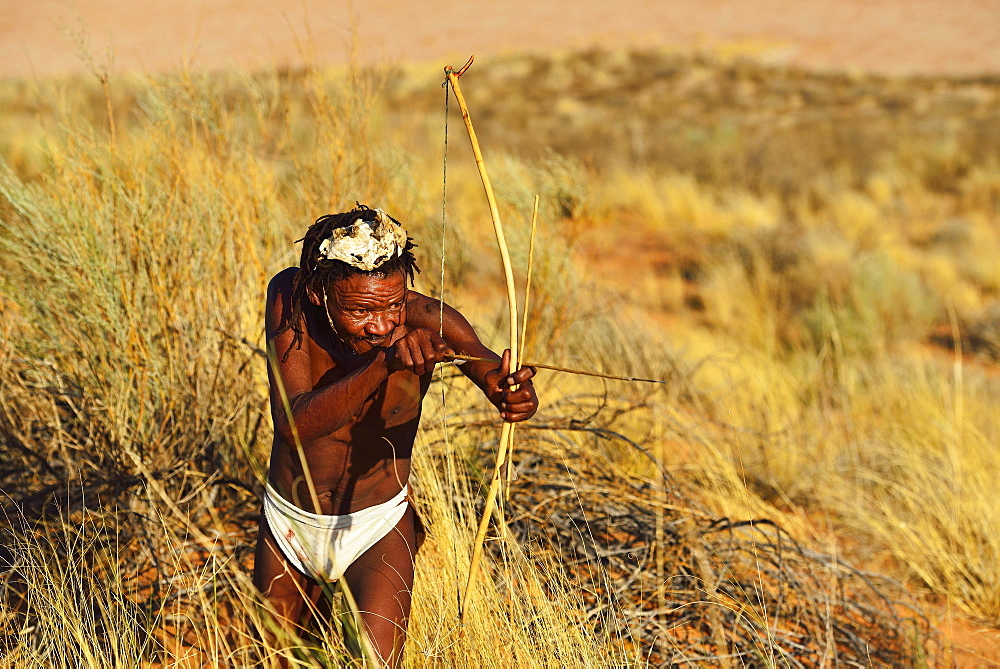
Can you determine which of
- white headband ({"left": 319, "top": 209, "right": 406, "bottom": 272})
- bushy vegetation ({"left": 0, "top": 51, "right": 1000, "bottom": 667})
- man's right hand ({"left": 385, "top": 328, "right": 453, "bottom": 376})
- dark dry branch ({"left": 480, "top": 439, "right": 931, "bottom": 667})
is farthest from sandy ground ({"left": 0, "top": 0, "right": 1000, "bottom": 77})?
man's right hand ({"left": 385, "top": 328, "right": 453, "bottom": 376})

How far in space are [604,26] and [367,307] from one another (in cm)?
5193

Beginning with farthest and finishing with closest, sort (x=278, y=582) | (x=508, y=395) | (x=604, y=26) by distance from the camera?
(x=604, y=26)
(x=278, y=582)
(x=508, y=395)

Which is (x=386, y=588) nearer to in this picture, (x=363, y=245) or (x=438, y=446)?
(x=363, y=245)

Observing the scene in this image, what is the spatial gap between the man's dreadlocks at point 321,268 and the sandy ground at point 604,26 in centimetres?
3784

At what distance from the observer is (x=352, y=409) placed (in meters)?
1.61

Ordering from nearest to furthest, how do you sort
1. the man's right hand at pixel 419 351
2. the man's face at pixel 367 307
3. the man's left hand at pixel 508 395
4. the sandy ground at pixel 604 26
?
the man's right hand at pixel 419 351 → the man's left hand at pixel 508 395 → the man's face at pixel 367 307 → the sandy ground at pixel 604 26

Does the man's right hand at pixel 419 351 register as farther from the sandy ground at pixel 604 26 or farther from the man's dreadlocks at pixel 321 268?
the sandy ground at pixel 604 26

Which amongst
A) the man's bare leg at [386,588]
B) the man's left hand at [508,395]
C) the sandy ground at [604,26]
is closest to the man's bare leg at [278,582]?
the man's bare leg at [386,588]

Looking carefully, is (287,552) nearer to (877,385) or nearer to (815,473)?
(815,473)

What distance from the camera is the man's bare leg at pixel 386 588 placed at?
189cm

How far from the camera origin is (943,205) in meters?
12.3

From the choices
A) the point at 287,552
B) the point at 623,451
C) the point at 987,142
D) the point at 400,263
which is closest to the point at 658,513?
the point at 623,451

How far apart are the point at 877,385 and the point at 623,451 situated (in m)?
2.54

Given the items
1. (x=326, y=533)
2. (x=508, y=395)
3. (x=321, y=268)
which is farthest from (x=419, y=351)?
(x=326, y=533)
